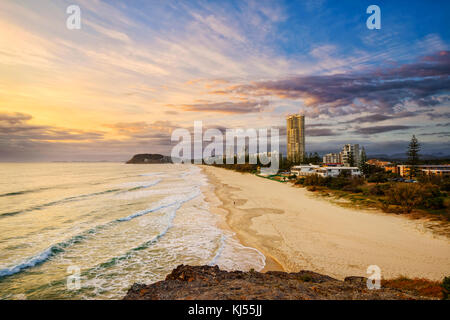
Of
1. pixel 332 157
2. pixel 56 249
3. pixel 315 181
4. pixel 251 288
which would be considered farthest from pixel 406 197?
pixel 332 157

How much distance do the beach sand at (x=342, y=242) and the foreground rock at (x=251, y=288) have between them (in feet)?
8.41

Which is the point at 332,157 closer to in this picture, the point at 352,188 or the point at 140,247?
the point at 352,188

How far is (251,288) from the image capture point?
21.1 feet

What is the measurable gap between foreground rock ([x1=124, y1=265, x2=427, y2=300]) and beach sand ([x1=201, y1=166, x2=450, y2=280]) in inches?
101

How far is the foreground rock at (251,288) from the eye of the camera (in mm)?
5973

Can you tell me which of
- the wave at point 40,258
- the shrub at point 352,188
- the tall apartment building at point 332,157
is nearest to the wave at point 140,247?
the wave at point 40,258

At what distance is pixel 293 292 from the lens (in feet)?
20.4

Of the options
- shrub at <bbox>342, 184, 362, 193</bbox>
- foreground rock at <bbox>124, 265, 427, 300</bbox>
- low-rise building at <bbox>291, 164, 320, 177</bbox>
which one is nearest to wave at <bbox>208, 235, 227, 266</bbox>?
foreground rock at <bbox>124, 265, 427, 300</bbox>

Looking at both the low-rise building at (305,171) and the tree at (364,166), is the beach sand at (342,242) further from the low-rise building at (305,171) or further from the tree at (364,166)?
the tree at (364,166)

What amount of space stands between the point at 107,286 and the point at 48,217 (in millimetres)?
16265

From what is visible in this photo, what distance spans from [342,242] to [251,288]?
9867 mm

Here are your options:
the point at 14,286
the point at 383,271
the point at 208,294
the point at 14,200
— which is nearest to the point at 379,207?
the point at 383,271

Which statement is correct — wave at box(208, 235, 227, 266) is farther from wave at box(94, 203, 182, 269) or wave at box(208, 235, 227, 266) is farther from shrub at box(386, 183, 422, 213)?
shrub at box(386, 183, 422, 213)

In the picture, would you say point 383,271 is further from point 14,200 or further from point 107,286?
point 14,200
